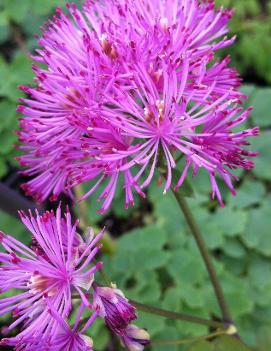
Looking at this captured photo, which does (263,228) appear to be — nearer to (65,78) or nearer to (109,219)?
(109,219)

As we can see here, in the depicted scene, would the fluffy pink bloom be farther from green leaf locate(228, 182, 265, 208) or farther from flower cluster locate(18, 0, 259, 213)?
green leaf locate(228, 182, 265, 208)

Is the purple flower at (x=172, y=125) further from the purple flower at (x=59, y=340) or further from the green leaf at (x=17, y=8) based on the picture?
the green leaf at (x=17, y=8)

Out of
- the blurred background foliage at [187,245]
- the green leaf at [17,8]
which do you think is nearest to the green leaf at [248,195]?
the blurred background foliage at [187,245]

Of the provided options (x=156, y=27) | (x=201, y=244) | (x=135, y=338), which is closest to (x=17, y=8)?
(x=156, y=27)

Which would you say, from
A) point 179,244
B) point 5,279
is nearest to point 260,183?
point 179,244

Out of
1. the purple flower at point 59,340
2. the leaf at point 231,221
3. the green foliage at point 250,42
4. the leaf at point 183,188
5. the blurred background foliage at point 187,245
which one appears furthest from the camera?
the green foliage at point 250,42

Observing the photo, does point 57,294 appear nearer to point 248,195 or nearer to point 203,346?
point 203,346
